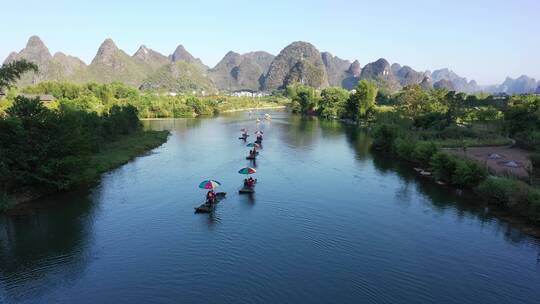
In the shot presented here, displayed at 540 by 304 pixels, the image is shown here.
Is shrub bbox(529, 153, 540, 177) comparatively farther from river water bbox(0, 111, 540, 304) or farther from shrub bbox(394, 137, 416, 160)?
shrub bbox(394, 137, 416, 160)

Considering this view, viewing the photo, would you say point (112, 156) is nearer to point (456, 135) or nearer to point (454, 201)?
point (454, 201)

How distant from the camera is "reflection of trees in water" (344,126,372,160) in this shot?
190 ft

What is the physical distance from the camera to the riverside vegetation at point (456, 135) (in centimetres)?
3172

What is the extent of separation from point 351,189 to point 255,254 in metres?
17.7

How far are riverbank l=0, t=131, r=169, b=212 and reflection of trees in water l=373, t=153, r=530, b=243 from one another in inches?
1250

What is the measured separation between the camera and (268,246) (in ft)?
76.8

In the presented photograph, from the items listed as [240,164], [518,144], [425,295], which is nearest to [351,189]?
[240,164]

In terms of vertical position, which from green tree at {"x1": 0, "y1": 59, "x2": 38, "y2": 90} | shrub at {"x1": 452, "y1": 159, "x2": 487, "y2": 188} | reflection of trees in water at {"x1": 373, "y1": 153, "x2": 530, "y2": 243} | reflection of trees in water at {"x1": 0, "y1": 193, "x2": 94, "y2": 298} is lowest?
reflection of trees in water at {"x1": 0, "y1": 193, "x2": 94, "y2": 298}

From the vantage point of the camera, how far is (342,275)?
20.1 meters

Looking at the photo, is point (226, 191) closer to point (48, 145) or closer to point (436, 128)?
point (48, 145)

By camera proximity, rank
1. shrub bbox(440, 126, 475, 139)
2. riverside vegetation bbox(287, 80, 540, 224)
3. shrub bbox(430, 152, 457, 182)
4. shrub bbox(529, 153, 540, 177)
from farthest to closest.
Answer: shrub bbox(440, 126, 475, 139) → shrub bbox(430, 152, 457, 182) → shrub bbox(529, 153, 540, 177) → riverside vegetation bbox(287, 80, 540, 224)

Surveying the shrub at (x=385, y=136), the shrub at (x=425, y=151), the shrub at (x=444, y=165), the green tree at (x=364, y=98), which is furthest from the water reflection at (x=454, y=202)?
the green tree at (x=364, y=98)

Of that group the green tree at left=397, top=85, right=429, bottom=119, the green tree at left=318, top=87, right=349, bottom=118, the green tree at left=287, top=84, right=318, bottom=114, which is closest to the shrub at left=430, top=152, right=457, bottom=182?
the green tree at left=397, top=85, right=429, bottom=119

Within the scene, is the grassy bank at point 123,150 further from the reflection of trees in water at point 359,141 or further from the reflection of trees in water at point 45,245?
the reflection of trees in water at point 359,141
